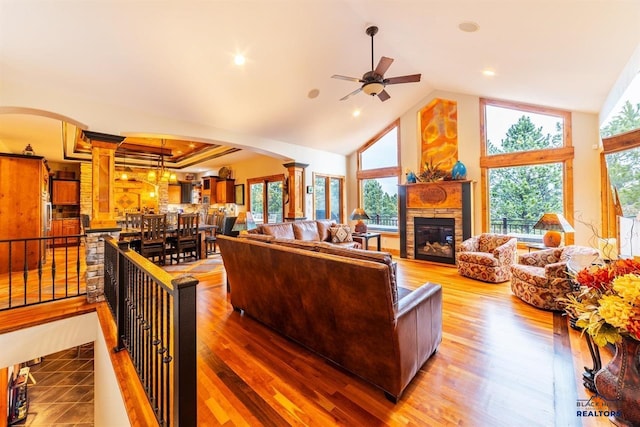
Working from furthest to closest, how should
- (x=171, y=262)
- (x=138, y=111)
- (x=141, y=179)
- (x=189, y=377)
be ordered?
(x=141, y=179)
(x=171, y=262)
(x=138, y=111)
(x=189, y=377)

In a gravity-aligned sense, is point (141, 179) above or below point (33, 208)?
above

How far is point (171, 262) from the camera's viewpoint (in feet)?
18.3

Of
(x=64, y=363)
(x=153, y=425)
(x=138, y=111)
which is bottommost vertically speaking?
(x=64, y=363)

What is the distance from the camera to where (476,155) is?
Result: 5.77 m

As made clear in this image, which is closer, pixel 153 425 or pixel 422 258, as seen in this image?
pixel 153 425

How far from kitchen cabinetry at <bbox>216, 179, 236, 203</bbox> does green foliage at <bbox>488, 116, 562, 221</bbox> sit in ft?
25.2

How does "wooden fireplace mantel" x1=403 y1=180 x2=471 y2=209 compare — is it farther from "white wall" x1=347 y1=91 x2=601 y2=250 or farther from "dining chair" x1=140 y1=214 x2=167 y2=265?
"dining chair" x1=140 y1=214 x2=167 y2=265

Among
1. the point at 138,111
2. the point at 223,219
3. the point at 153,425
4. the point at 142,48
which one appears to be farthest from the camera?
the point at 223,219

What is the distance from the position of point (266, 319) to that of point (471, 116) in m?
5.85

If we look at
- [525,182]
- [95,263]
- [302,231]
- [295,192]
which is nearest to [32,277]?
[95,263]

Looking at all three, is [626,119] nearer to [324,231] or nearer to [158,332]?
[158,332]

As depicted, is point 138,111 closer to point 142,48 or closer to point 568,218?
point 142,48

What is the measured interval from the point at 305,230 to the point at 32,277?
4469mm

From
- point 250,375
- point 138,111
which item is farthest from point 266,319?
point 138,111
